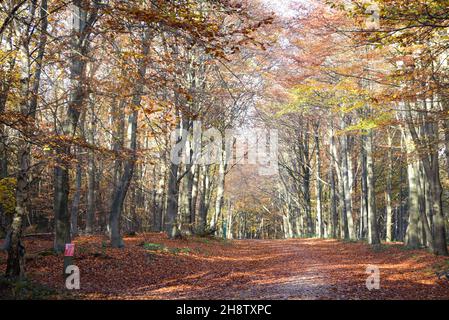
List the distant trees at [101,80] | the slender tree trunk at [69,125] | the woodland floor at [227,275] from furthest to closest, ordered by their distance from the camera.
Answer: the slender tree trunk at [69,125] → the woodland floor at [227,275] → the distant trees at [101,80]

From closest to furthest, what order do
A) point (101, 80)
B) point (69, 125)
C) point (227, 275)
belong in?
point (69, 125), point (227, 275), point (101, 80)

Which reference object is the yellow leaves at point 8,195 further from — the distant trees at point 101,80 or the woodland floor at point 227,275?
the woodland floor at point 227,275

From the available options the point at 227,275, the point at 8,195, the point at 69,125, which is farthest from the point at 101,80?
the point at 227,275

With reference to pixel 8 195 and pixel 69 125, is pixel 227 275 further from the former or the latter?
pixel 8 195

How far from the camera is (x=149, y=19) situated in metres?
6.38

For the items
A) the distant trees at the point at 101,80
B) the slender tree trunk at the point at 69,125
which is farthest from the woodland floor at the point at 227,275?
the distant trees at the point at 101,80

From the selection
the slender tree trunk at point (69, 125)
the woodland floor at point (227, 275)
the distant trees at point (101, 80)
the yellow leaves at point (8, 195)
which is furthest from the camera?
the yellow leaves at point (8, 195)

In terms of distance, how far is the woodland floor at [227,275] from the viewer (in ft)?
29.3

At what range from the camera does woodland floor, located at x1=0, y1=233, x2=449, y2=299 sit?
8.94 meters

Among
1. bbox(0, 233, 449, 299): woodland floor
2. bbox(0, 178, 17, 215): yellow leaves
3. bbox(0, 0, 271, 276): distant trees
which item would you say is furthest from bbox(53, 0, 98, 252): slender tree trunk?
bbox(0, 178, 17, 215): yellow leaves

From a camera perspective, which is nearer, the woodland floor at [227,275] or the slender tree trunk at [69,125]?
the woodland floor at [227,275]

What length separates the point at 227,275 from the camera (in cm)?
1223
